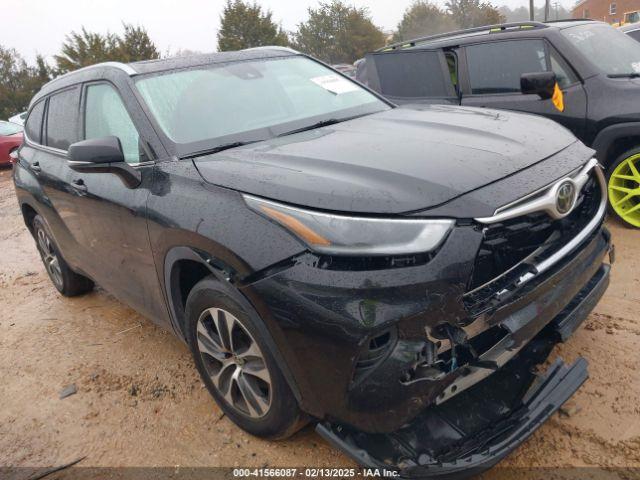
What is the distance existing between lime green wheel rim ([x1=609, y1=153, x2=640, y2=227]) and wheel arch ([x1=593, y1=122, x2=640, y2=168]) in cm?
12

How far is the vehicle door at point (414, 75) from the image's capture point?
17.6ft

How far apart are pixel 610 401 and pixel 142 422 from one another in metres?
2.30

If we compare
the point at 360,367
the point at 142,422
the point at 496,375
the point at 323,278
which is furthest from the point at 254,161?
the point at 142,422

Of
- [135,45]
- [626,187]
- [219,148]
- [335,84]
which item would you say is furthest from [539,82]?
[135,45]

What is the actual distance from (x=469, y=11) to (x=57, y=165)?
45.6 m

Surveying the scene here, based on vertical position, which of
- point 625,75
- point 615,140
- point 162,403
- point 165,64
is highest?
A: point 165,64

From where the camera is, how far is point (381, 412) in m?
1.83

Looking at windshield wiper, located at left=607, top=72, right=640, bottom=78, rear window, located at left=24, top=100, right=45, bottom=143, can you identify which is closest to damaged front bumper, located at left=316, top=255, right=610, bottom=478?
windshield wiper, located at left=607, top=72, right=640, bottom=78

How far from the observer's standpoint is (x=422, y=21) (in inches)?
1847

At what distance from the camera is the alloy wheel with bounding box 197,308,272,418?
2248 millimetres

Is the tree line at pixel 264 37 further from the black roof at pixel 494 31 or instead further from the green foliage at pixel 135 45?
the black roof at pixel 494 31

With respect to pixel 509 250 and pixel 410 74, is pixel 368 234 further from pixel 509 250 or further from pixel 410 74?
pixel 410 74

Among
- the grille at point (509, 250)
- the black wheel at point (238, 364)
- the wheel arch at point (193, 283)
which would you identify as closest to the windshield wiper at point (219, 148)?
the wheel arch at point (193, 283)

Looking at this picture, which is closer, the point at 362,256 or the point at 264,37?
the point at 362,256
